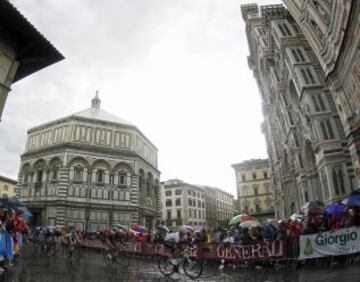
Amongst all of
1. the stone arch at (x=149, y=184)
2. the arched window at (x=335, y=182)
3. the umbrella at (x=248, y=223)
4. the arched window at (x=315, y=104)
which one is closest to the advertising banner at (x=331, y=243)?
the umbrella at (x=248, y=223)

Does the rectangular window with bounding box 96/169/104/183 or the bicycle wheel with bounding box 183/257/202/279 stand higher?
the rectangular window with bounding box 96/169/104/183

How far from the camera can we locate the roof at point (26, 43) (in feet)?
30.2

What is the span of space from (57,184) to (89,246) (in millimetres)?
16230

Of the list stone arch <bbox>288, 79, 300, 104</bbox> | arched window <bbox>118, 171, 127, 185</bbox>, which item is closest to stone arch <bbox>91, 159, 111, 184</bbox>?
arched window <bbox>118, 171, 127, 185</bbox>

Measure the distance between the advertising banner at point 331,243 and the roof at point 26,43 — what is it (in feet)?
39.8

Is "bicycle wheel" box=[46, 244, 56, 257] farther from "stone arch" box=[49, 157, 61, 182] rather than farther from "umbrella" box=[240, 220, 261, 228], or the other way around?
"stone arch" box=[49, 157, 61, 182]

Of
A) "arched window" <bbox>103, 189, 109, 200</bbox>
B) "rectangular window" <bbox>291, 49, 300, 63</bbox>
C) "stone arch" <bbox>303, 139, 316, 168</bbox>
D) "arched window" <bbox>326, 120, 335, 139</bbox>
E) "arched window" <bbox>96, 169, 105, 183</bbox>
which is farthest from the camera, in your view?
"arched window" <bbox>96, 169, 105, 183</bbox>

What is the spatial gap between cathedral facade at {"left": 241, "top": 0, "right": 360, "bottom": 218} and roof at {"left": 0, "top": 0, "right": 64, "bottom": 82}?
595 inches

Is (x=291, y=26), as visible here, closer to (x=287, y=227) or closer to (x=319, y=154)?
(x=319, y=154)

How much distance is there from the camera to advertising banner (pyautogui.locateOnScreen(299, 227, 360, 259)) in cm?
1124

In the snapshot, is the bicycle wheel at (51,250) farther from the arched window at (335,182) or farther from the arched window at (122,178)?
the arched window at (122,178)

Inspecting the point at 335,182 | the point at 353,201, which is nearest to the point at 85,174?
the point at 335,182

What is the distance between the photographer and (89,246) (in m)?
28.3

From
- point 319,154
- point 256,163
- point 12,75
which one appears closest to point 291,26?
point 319,154
